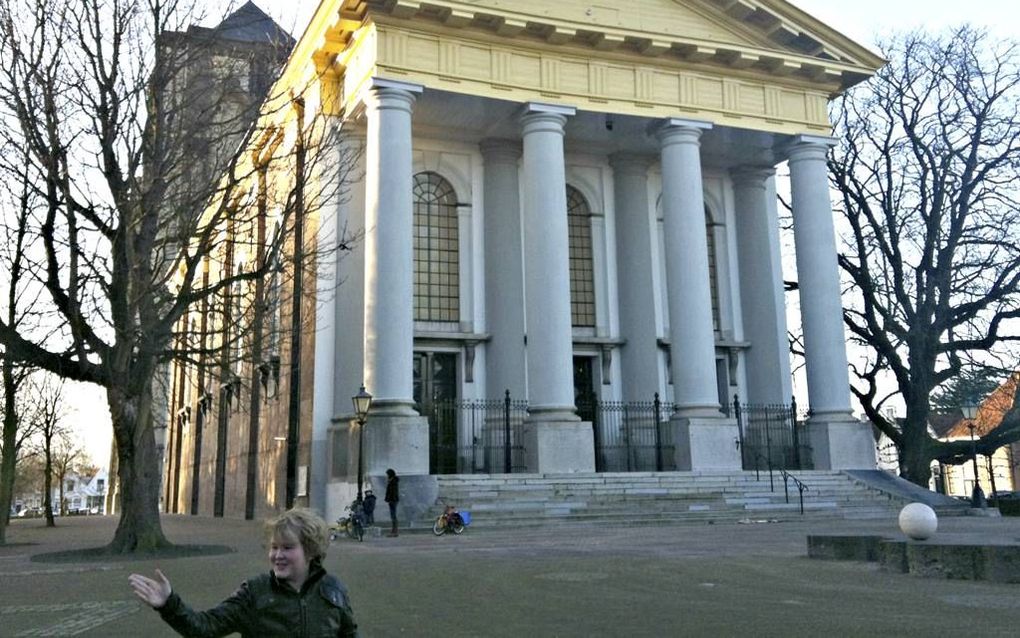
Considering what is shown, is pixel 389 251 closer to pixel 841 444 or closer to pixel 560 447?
pixel 560 447

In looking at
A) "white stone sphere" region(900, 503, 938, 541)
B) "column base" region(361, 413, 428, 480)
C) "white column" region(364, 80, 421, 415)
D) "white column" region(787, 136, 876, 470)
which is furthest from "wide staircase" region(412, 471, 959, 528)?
"white stone sphere" region(900, 503, 938, 541)

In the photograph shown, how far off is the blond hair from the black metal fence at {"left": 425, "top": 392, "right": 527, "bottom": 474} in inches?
856

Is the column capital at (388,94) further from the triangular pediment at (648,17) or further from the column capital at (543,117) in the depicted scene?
the triangular pediment at (648,17)

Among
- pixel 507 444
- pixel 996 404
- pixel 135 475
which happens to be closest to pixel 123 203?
pixel 135 475

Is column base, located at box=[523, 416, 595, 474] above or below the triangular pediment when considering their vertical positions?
below

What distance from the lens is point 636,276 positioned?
30203mm

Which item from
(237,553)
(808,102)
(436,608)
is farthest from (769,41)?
(436,608)

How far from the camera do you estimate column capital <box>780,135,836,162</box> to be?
29000 millimetres

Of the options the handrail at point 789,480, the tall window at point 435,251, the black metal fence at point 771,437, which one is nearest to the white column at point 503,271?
the tall window at point 435,251

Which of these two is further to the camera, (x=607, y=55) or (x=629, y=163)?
(x=629, y=163)

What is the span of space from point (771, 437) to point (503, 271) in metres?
9.89

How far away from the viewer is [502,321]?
28.3 meters

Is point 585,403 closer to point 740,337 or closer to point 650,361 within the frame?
point 650,361

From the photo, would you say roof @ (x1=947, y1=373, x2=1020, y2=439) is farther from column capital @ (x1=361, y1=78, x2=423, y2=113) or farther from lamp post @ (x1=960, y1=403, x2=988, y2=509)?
column capital @ (x1=361, y1=78, x2=423, y2=113)
